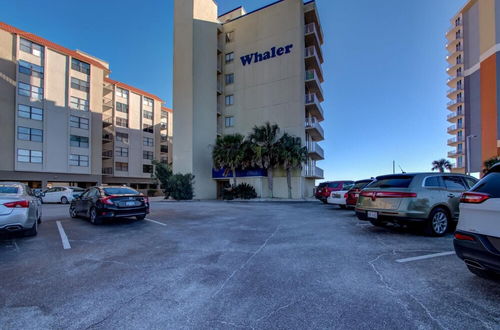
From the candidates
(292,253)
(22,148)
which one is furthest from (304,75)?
(22,148)

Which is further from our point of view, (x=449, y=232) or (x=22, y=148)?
(x=22, y=148)

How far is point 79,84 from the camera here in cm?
3662

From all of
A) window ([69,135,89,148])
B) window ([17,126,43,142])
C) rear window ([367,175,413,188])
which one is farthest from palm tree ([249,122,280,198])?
window ([17,126,43,142])

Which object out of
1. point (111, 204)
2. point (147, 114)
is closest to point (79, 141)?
point (147, 114)

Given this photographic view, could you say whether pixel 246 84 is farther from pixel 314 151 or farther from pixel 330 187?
pixel 330 187

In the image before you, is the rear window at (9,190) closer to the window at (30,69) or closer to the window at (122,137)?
the window at (30,69)

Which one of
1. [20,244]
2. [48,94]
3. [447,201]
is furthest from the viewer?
[48,94]

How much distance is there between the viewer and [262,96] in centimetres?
3003

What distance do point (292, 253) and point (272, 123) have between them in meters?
24.9

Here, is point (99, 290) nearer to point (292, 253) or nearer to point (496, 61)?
point (292, 253)

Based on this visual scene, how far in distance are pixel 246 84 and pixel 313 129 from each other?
1031cm

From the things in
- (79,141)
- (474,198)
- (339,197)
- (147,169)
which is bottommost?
(339,197)

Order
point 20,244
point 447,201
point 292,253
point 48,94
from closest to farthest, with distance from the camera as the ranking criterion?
point 292,253 < point 20,244 < point 447,201 < point 48,94

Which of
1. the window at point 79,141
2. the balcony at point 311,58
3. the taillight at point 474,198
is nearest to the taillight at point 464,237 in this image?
the taillight at point 474,198
